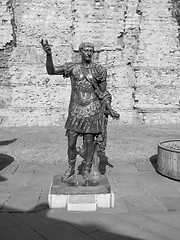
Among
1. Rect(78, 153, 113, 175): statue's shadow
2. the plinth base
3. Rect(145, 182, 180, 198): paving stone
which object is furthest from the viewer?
Rect(78, 153, 113, 175): statue's shadow

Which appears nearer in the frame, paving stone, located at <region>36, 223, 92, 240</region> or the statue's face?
paving stone, located at <region>36, 223, 92, 240</region>

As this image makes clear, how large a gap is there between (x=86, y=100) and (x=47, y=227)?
1859mm

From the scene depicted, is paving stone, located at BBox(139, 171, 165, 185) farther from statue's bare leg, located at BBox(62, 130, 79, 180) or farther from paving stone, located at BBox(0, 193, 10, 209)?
paving stone, located at BBox(0, 193, 10, 209)

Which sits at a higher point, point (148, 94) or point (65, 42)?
point (65, 42)

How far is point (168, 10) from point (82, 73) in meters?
11.7

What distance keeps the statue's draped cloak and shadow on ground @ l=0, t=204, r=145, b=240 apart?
A: 1.28 meters

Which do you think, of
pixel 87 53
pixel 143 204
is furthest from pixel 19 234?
pixel 87 53

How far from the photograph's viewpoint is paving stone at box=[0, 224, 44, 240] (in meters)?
3.30

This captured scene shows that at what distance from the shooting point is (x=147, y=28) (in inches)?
548

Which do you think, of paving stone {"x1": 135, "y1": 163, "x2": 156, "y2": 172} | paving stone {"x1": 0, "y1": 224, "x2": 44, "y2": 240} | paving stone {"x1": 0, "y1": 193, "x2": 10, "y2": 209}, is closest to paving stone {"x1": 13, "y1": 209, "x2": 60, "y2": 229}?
paving stone {"x1": 0, "y1": 224, "x2": 44, "y2": 240}

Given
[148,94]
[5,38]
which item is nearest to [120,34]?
[148,94]

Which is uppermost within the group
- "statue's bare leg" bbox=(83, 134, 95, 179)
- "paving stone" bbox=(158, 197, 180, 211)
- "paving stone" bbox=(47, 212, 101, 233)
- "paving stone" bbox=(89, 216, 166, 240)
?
"statue's bare leg" bbox=(83, 134, 95, 179)

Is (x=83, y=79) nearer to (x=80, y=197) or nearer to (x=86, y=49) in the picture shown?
(x=86, y=49)

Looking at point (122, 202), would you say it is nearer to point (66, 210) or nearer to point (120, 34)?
point (66, 210)
